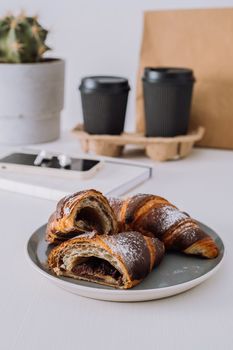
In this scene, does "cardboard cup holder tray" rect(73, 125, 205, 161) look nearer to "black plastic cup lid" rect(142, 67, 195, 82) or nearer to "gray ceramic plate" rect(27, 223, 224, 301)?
"black plastic cup lid" rect(142, 67, 195, 82)

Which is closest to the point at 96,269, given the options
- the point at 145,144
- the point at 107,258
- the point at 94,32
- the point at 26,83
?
the point at 107,258

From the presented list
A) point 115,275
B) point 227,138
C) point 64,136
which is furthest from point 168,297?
point 64,136

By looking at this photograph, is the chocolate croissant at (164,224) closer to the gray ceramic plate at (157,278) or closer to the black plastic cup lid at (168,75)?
the gray ceramic plate at (157,278)

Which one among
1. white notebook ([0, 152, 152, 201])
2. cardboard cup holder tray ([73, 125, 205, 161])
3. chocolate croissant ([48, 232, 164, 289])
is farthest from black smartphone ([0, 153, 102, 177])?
chocolate croissant ([48, 232, 164, 289])

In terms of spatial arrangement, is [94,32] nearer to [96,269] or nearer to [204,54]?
[204,54]

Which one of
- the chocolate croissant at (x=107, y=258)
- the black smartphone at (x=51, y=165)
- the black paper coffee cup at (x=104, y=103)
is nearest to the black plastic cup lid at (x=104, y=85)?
the black paper coffee cup at (x=104, y=103)

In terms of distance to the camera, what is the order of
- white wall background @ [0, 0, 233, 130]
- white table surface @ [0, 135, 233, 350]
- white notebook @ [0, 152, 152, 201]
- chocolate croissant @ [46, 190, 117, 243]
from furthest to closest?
white wall background @ [0, 0, 233, 130]
white notebook @ [0, 152, 152, 201]
chocolate croissant @ [46, 190, 117, 243]
white table surface @ [0, 135, 233, 350]

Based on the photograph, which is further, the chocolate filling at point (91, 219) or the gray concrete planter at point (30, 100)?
the gray concrete planter at point (30, 100)
